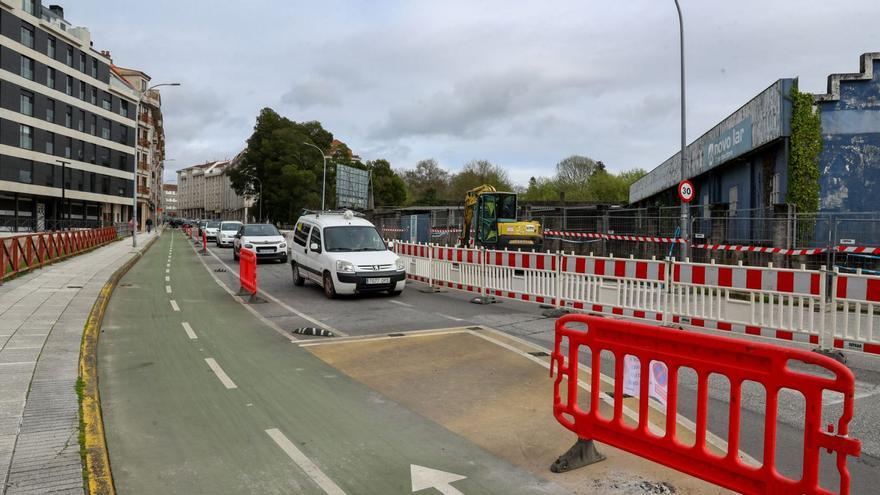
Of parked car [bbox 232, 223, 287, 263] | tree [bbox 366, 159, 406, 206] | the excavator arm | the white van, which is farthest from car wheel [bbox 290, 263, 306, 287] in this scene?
tree [bbox 366, 159, 406, 206]

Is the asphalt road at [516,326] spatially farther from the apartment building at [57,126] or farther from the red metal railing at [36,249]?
the apartment building at [57,126]

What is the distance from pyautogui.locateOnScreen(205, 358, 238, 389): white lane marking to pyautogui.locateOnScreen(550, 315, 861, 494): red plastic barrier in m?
3.78

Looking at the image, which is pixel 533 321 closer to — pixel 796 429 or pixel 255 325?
pixel 255 325

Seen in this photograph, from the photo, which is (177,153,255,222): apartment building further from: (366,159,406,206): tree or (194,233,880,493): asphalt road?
(194,233,880,493): asphalt road

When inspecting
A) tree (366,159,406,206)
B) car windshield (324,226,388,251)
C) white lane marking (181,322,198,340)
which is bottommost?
white lane marking (181,322,198,340)

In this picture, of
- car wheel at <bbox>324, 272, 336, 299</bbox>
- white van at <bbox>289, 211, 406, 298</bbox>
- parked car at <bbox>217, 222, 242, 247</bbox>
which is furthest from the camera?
parked car at <bbox>217, 222, 242, 247</bbox>

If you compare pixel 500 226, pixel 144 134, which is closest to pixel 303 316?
pixel 500 226

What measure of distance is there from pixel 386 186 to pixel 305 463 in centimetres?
8462

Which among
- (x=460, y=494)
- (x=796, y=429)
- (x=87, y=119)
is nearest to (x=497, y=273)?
(x=796, y=429)

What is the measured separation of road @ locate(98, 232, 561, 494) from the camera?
4.08 m

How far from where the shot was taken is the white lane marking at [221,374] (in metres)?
6.44

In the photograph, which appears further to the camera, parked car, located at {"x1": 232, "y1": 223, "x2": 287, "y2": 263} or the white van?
parked car, located at {"x1": 232, "y1": 223, "x2": 287, "y2": 263}

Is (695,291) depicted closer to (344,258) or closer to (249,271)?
(344,258)

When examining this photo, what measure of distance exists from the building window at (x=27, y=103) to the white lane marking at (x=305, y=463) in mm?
57504
